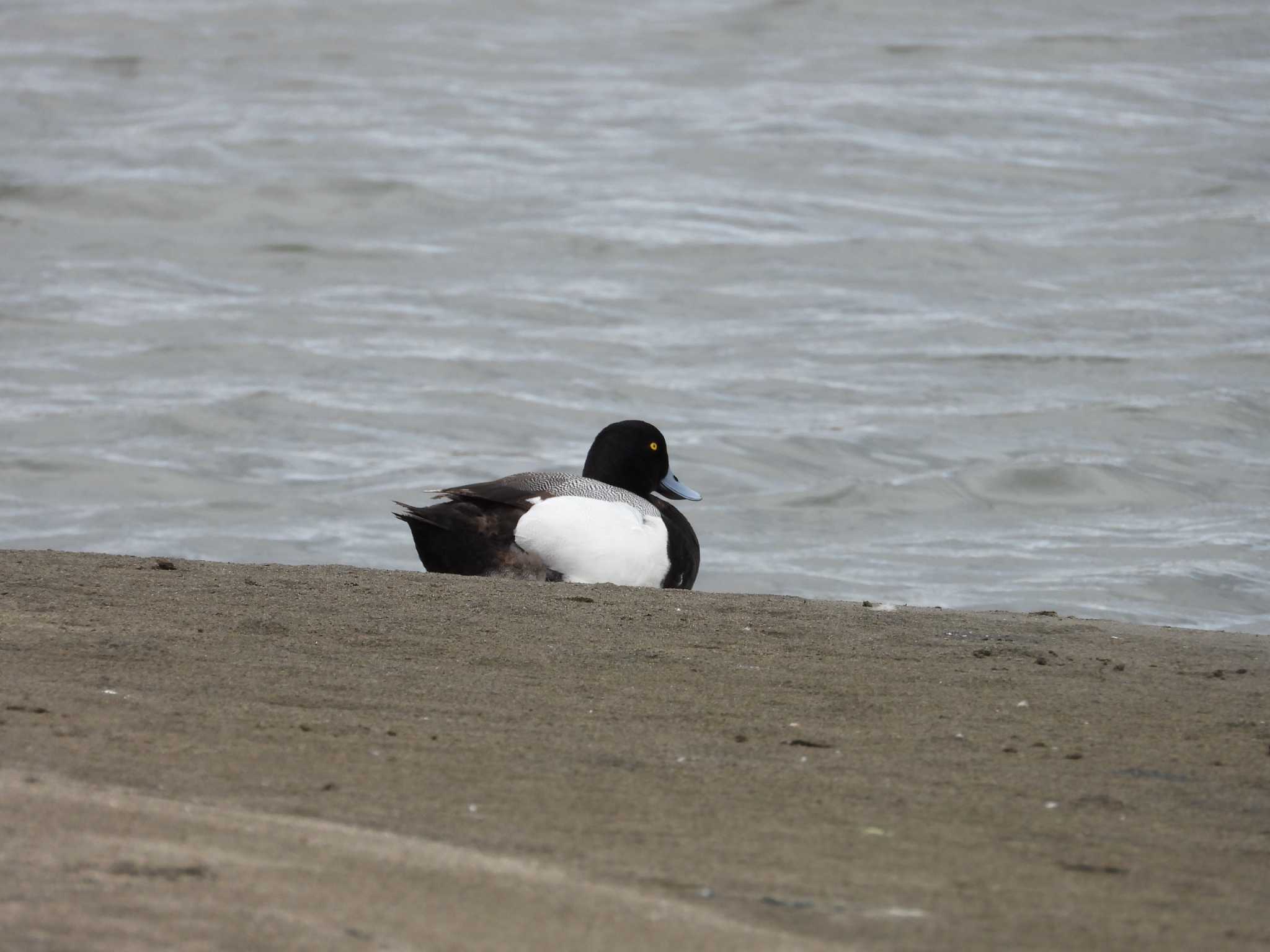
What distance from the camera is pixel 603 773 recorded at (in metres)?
3.43

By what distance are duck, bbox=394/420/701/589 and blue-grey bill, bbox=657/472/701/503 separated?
2.93ft

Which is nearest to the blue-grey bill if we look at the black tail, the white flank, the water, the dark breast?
the dark breast

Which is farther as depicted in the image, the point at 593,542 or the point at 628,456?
the point at 628,456

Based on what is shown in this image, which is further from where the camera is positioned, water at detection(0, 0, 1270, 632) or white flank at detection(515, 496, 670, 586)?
water at detection(0, 0, 1270, 632)

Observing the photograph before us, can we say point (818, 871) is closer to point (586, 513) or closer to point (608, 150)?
point (586, 513)

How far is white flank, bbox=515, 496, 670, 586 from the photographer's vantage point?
670 centimetres

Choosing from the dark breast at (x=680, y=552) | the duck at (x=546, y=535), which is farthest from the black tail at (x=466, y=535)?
the dark breast at (x=680, y=552)

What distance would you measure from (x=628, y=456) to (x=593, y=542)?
1053mm

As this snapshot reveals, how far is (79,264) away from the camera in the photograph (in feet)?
52.8

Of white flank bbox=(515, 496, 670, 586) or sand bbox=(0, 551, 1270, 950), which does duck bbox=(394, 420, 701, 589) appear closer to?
white flank bbox=(515, 496, 670, 586)

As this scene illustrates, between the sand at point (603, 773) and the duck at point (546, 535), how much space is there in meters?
1.14

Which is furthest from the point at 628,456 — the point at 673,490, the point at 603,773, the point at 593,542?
the point at 603,773

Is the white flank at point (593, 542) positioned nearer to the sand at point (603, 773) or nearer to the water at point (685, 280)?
the sand at point (603, 773)

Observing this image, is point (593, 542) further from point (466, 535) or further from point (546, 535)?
point (466, 535)
